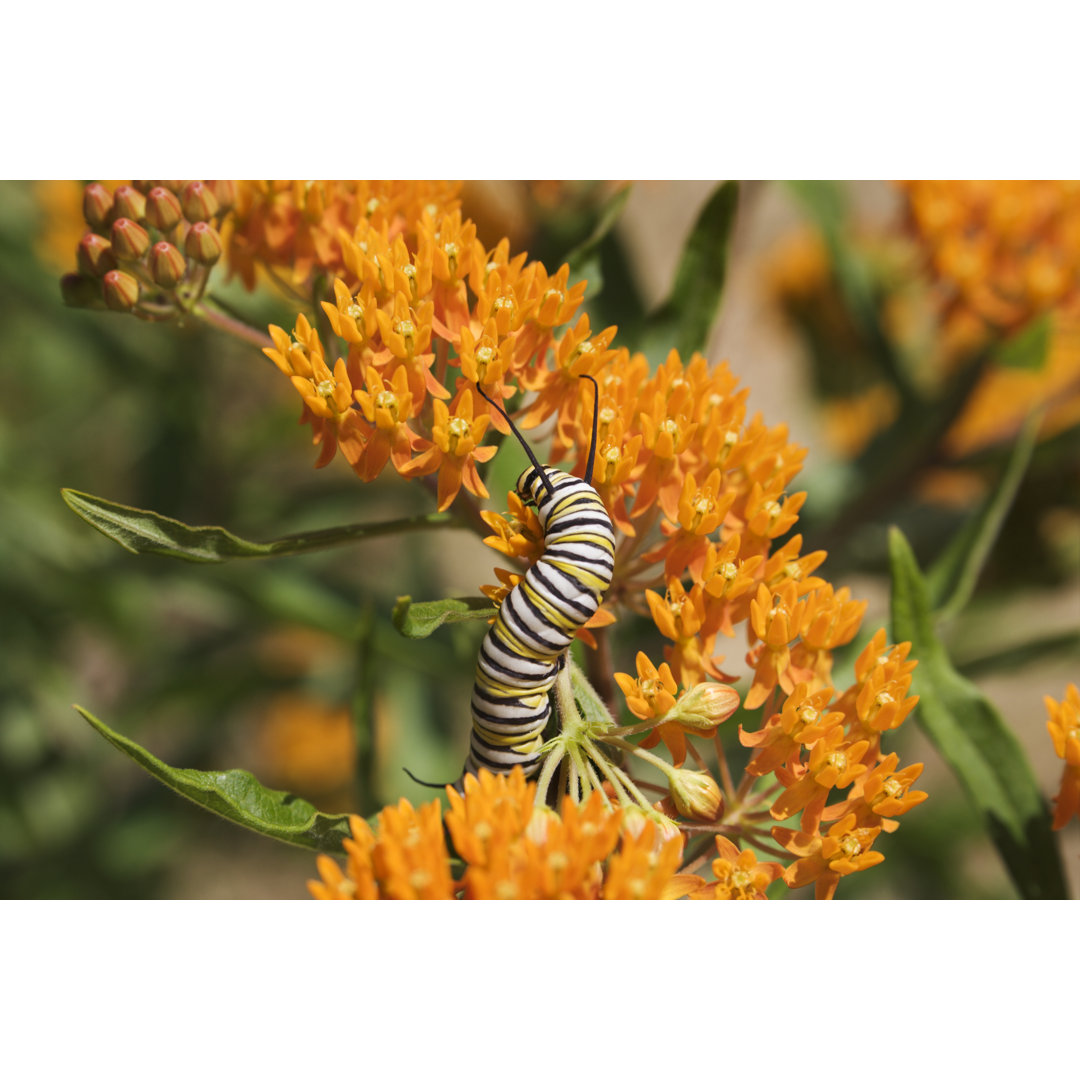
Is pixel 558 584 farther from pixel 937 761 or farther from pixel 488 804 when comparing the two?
pixel 937 761

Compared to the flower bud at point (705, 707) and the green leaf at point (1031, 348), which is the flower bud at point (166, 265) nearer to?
the flower bud at point (705, 707)

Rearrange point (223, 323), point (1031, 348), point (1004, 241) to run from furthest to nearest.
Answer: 1. point (1004, 241)
2. point (1031, 348)
3. point (223, 323)

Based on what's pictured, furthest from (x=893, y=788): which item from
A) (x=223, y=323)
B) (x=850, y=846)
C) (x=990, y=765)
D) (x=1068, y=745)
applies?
(x=223, y=323)

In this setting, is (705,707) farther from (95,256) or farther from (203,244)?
(95,256)

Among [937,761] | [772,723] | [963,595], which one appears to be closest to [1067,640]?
[963,595]

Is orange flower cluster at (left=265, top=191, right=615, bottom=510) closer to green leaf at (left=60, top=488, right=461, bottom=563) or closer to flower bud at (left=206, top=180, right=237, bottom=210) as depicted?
green leaf at (left=60, top=488, right=461, bottom=563)

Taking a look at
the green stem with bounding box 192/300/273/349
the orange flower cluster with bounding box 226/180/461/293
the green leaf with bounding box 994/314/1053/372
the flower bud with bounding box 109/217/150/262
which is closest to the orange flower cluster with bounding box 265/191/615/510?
the orange flower cluster with bounding box 226/180/461/293
